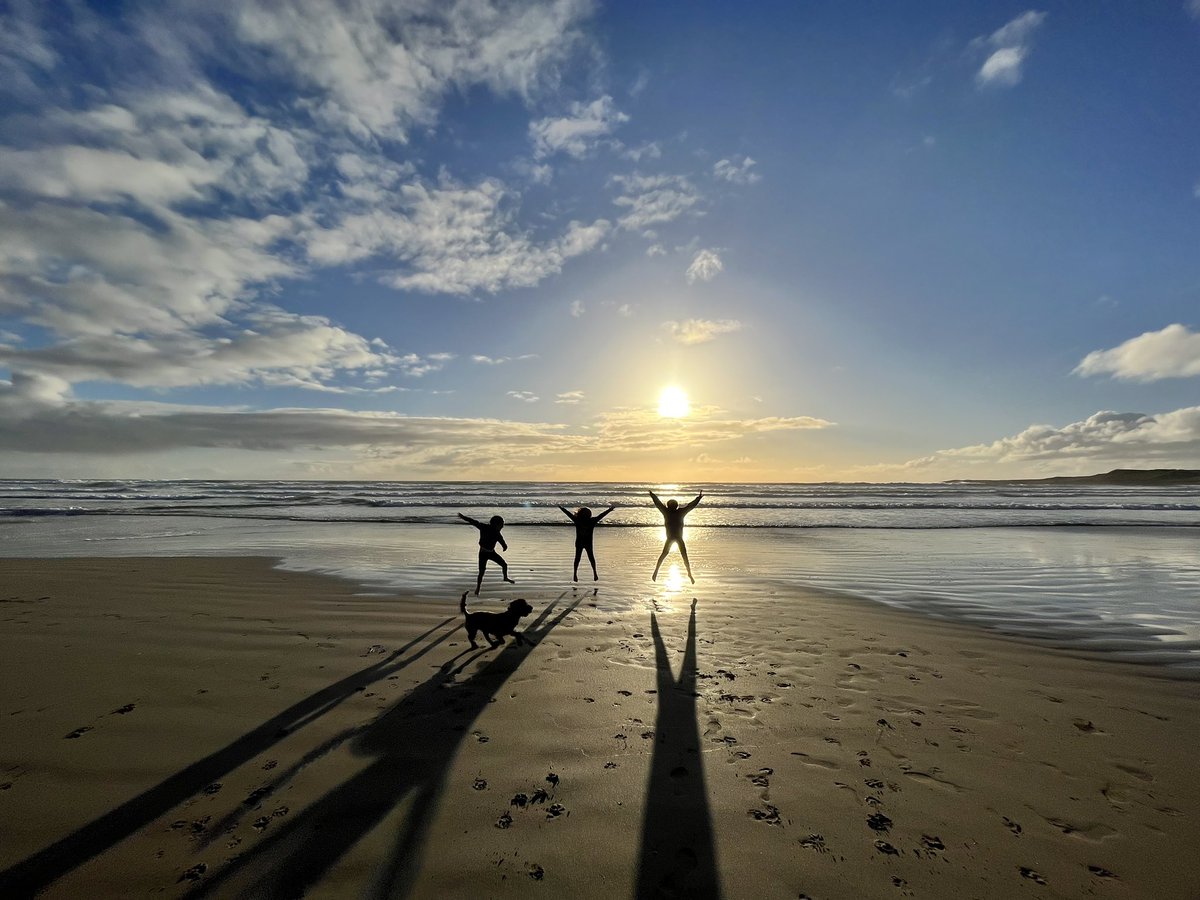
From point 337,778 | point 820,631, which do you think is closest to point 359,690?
point 337,778

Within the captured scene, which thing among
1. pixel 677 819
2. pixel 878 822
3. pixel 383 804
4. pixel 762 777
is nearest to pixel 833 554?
pixel 762 777

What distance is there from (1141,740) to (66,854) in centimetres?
923

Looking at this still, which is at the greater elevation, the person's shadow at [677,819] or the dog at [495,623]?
the dog at [495,623]

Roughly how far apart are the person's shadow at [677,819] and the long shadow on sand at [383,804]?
1578 mm

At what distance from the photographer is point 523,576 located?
1383 cm

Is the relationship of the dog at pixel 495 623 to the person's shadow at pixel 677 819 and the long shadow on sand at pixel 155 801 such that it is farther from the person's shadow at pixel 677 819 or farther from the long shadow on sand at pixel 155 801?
the person's shadow at pixel 677 819

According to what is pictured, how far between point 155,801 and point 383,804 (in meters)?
1.84

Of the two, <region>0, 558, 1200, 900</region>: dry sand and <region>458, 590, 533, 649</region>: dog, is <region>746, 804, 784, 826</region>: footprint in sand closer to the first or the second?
<region>0, 558, 1200, 900</region>: dry sand

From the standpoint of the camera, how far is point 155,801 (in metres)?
3.99

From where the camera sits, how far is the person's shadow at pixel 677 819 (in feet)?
10.4

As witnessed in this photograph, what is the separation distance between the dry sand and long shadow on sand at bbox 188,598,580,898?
2 cm

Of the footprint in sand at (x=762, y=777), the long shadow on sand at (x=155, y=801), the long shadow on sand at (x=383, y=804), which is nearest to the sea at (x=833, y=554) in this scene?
the long shadow on sand at (x=155, y=801)

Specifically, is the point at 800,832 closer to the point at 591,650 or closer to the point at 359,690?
the point at 591,650

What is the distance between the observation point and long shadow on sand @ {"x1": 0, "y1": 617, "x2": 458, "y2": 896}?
3258mm
